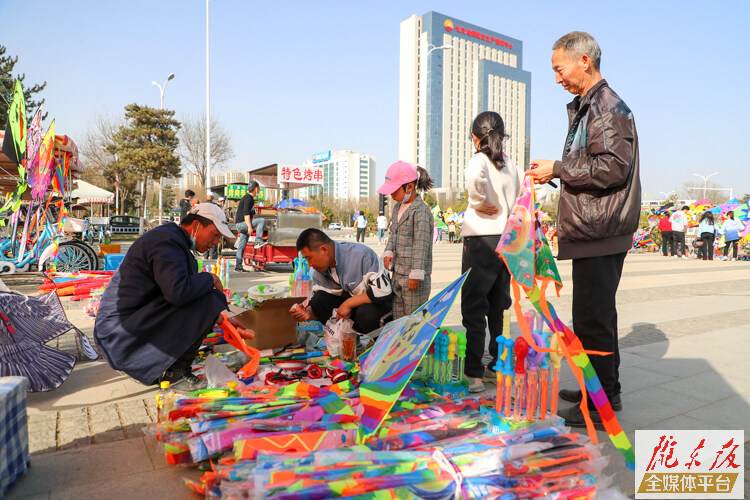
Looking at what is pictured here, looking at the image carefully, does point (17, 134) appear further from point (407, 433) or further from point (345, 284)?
point (407, 433)

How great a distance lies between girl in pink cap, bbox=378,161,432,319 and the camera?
3.53 metres

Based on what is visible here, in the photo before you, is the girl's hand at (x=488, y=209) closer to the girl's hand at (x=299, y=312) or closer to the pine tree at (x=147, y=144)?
the girl's hand at (x=299, y=312)

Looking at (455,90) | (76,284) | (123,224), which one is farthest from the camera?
(455,90)

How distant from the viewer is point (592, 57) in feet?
8.85

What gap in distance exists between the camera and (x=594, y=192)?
106 inches

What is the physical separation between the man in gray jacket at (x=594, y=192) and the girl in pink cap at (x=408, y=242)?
1.03 m

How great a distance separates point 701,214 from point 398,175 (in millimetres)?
20116

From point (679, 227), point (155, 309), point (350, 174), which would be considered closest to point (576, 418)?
point (155, 309)

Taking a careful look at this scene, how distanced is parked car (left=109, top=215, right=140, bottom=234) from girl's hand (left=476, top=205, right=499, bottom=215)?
73.2 feet

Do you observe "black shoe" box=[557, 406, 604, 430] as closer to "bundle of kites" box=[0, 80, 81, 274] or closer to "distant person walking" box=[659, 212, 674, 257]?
"bundle of kites" box=[0, 80, 81, 274]

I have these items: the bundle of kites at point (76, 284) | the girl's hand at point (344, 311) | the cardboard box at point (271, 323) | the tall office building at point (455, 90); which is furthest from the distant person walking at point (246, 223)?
the tall office building at point (455, 90)

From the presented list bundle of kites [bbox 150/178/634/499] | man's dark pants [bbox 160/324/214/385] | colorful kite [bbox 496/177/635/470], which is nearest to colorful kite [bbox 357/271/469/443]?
bundle of kites [bbox 150/178/634/499]

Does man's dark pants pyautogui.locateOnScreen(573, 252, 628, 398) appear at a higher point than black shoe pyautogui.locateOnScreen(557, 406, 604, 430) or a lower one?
higher

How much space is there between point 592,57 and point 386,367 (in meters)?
2.07
